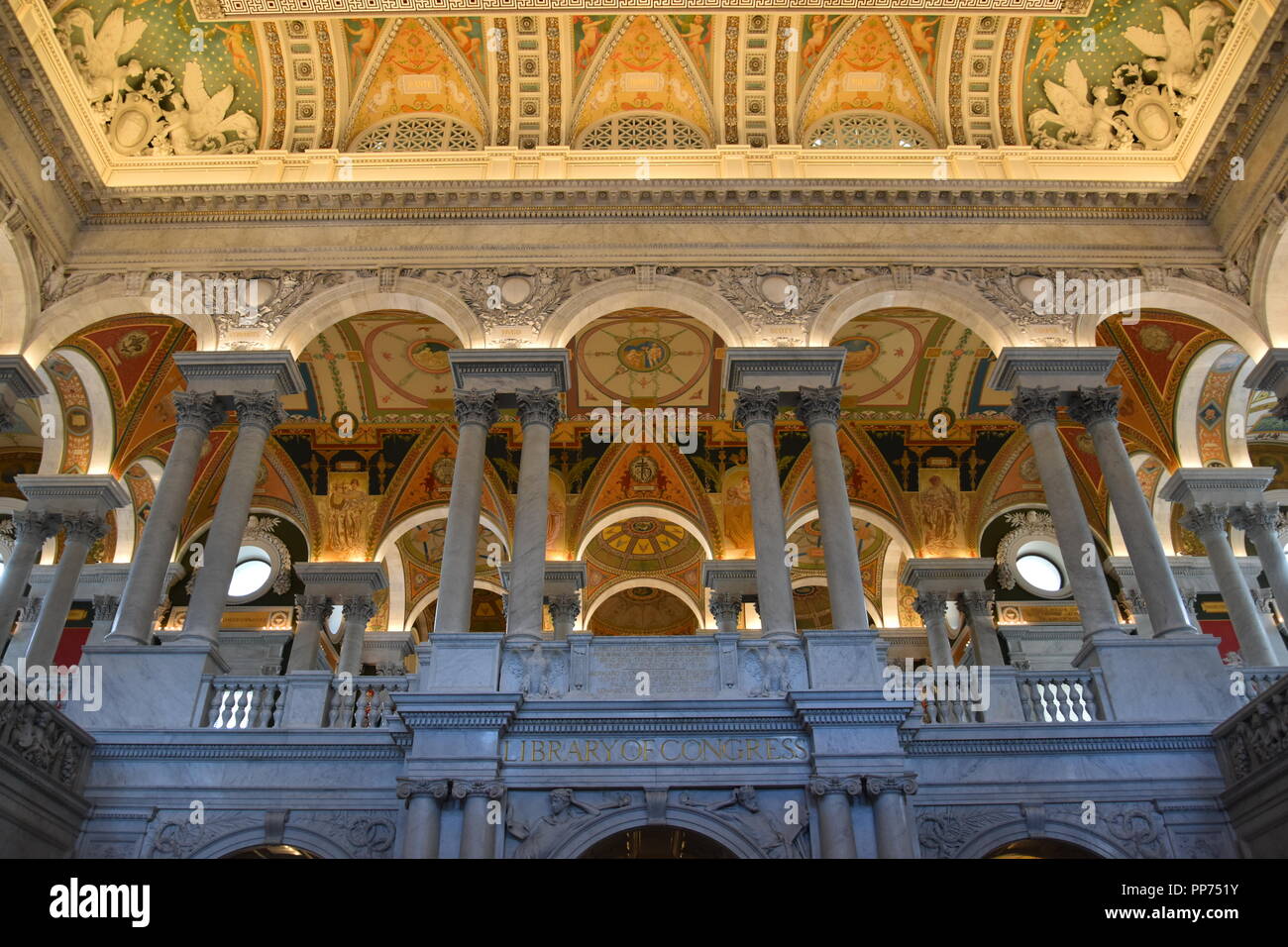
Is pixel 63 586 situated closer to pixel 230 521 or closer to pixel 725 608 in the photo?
pixel 230 521

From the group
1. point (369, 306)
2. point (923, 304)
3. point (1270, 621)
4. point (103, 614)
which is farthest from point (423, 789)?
point (1270, 621)

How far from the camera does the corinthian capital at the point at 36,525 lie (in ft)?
47.9

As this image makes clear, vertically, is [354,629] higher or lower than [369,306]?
lower

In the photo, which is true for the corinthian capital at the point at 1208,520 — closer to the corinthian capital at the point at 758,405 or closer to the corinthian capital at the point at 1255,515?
the corinthian capital at the point at 1255,515

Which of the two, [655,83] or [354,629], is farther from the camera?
[354,629]

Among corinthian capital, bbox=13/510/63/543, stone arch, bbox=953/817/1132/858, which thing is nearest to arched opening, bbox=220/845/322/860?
stone arch, bbox=953/817/1132/858

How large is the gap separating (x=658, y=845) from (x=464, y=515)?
424 cm

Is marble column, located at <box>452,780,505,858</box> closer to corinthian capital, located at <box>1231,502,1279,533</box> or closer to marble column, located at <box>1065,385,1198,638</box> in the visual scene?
marble column, located at <box>1065,385,1198,638</box>

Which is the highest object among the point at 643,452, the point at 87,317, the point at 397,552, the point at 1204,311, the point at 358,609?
the point at 643,452

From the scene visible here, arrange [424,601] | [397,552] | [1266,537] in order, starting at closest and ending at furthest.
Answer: [1266,537], [397,552], [424,601]

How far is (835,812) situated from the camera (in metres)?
9.51

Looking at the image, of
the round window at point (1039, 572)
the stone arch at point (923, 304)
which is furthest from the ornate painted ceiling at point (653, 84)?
the round window at point (1039, 572)

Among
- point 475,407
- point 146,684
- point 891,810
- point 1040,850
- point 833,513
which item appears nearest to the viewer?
point 891,810

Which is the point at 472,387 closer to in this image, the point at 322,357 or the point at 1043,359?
the point at 322,357
